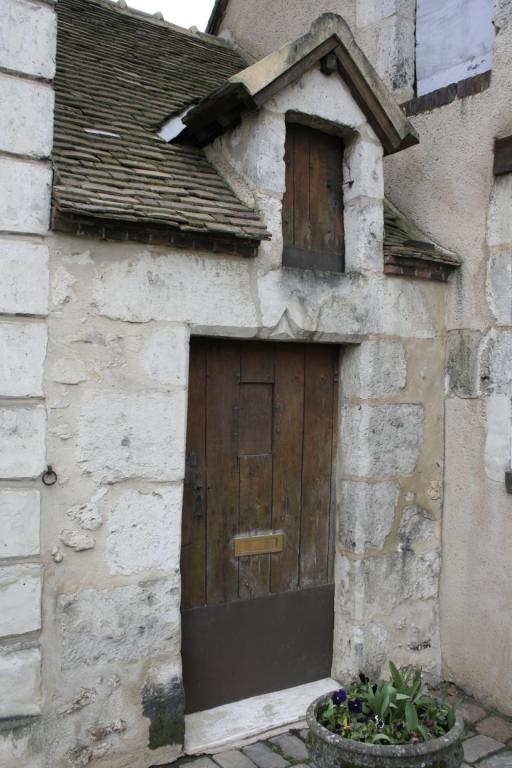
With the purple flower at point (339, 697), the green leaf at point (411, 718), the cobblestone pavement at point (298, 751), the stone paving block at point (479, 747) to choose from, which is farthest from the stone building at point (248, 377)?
the green leaf at point (411, 718)

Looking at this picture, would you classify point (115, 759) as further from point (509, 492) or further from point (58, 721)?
point (509, 492)

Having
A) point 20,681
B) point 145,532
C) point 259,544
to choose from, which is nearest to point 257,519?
point 259,544

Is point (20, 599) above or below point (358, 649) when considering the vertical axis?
above

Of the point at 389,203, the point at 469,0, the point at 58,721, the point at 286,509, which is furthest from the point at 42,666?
the point at 469,0

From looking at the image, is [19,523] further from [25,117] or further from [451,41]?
[451,41]

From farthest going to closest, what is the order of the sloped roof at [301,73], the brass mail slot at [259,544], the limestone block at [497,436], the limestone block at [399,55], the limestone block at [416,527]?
the limestone block at [399,55], the limestone block at [416,527], the limestone block at [497,436], the brass mail slot at [259,544], the sloped roof at [301,73]

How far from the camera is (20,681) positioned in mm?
2764

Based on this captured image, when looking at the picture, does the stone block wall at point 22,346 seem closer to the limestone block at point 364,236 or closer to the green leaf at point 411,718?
the green leaf at point 411,718

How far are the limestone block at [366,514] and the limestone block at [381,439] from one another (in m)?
0.09

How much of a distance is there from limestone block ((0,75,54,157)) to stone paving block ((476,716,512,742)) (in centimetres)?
367

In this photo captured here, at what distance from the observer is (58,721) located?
2896 mm

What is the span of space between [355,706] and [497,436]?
69.9 inches

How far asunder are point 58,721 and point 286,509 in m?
1.58

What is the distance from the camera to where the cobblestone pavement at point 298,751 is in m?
3.18
